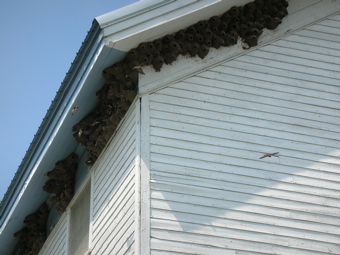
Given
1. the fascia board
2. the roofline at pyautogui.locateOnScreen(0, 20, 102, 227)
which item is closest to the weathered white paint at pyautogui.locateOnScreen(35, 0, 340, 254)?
the fascia board

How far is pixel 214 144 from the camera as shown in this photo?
47.2 feet

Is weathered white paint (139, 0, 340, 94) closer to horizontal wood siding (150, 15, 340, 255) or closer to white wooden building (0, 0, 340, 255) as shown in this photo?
white wooden building (0, 0, 340, 255)

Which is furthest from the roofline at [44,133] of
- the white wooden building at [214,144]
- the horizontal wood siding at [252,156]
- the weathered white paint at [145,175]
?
the horizontal wood siding at [252,156]

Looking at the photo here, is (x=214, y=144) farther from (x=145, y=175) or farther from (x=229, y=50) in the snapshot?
(x=229, y=50)

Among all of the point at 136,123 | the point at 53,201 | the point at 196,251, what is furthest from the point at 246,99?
the point at 53,201

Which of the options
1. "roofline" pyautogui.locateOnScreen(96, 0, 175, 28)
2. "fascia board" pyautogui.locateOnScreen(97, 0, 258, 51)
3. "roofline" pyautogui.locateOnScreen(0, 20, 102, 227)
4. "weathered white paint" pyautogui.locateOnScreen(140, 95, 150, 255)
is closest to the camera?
"weathered white paint" pyautogui.locateOnScreen(140, 95, 150, 255)

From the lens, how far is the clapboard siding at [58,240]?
1664 centimetres

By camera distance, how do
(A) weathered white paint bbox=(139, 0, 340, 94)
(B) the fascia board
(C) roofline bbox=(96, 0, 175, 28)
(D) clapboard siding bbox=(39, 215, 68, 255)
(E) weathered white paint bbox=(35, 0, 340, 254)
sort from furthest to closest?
→ (D) clapboard siding bbox=(39, 215, 68, 255)
(A) weathered white paint bbox=(139, 0, 340, 94)
(B) the fascia board
(C) roofline bbox=(96, 0, 175, 28)
(E) weathered white paint bbox=(35, 0, 340, 254)

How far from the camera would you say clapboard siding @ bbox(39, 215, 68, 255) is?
54.6 ft

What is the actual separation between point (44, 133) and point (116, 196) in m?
2.19

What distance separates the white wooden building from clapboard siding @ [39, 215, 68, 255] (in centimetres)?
37

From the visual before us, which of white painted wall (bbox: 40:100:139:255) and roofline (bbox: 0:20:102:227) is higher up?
roofline (bbox: 0:20:102:227)

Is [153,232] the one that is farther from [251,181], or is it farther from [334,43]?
[334,43]

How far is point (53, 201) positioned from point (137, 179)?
3.67 m
